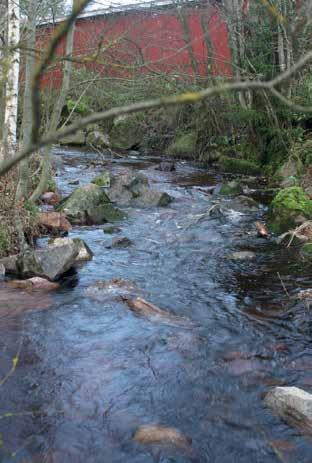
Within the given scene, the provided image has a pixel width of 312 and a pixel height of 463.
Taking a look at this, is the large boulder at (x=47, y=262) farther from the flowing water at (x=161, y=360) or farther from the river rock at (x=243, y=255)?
the river rock at (x=243, y=255)

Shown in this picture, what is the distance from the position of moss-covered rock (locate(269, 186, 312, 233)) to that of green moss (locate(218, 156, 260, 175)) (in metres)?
4.75

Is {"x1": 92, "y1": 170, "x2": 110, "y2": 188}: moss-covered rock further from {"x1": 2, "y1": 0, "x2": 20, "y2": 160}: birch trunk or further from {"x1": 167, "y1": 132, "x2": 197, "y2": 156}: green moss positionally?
{"x1": 167, "y1": 132, "x2": 197, "y2": 156}: green moss

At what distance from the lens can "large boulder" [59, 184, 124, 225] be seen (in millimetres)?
8945

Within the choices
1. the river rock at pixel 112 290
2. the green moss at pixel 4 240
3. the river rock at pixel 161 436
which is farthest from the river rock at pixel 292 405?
the green moss at pixel 4 240

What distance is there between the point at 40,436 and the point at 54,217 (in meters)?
5.27

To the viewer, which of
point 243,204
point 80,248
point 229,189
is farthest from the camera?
point 229,189

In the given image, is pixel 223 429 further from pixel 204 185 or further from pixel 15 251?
pixel 204 185

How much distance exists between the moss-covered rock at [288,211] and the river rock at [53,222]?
3.31m

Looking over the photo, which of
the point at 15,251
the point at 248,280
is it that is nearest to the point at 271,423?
the point at 248,280

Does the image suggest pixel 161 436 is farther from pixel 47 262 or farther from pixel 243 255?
pixel 243 255

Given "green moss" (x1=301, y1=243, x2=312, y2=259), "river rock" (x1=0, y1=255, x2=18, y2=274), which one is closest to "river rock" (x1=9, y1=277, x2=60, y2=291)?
"river rock" (x1=0, y1=255, x2=18, y2=274)

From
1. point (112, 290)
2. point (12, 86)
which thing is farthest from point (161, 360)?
point (12, 86)

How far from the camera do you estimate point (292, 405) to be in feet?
11.5

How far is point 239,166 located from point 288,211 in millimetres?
5520
